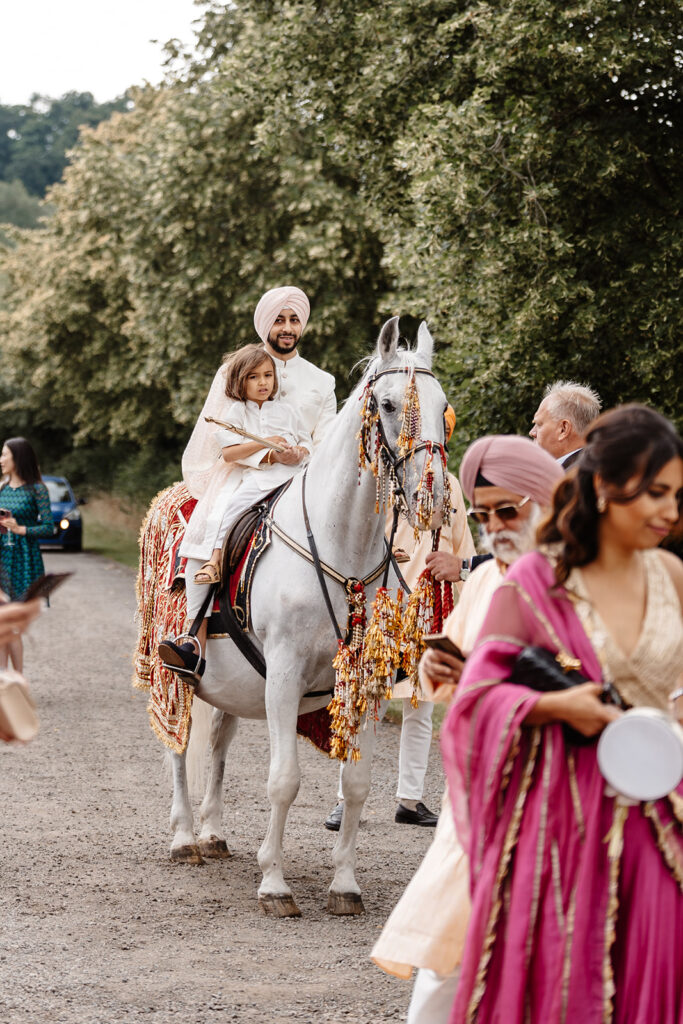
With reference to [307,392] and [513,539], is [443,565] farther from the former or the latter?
[513,539]

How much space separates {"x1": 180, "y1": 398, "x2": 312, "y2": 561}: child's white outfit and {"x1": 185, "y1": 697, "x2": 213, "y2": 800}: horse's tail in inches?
41.4

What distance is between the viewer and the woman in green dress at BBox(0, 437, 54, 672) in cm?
1140

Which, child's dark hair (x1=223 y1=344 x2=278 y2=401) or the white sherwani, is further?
the white sherwani

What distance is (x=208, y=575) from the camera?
6711 mm

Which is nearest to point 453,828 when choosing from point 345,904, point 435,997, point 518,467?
point 435,997

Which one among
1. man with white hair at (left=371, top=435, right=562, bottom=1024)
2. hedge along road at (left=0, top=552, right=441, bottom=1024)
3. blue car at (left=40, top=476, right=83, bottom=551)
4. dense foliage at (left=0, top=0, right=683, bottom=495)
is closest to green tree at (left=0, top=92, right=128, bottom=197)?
blue car at (left=40, top=476, right=83, bottom=551)

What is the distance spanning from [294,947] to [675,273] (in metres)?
8.70

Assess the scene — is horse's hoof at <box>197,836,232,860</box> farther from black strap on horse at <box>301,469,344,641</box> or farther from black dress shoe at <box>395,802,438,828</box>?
black strap on horse at <box>301,469,344,641</box>

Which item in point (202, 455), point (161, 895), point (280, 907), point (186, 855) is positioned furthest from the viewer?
point (202, 455)

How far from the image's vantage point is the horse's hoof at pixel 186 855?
717 cm

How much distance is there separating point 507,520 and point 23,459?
8.52 meters

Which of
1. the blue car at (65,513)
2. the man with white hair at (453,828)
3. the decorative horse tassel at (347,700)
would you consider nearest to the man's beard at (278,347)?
the decorative horse tassel at (347,700)

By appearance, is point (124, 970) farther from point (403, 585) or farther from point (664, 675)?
point (664, 675)

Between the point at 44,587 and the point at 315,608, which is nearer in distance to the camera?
the point at 44,587
